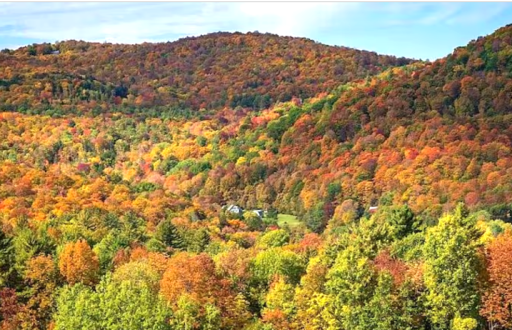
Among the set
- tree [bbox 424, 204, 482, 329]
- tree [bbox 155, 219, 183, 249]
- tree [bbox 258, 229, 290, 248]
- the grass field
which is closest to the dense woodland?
tree [bbox 424, 204, 482, 329]

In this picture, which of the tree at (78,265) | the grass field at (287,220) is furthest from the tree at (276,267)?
the grass field at (287,220)

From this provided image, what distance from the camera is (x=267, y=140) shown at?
589 ft

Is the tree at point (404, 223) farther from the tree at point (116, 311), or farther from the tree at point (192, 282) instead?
the tree at point (116, 311)

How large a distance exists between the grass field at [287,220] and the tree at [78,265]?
76.5 metres

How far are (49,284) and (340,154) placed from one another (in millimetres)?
109166

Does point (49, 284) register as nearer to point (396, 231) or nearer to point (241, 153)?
point (396, 231)

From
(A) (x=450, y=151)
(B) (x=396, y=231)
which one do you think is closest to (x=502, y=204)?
(A) (x=450, y=151)

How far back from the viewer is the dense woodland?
138 ft

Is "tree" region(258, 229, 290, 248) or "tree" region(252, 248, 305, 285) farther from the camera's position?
"tree" region(258, 229, 290, 248)

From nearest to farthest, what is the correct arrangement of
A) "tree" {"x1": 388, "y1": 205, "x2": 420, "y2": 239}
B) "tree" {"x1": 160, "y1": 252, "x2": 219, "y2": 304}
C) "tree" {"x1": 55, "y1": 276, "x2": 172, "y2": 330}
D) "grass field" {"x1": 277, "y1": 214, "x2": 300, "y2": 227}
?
"tree" {"x1": 55, "y1": 276, "x2": 172, "y2": 330}, "tree" {"x1": 160, "y1": 252, "x2": 219, "y2": 304}, "tree" {"x1": 388, "y1": 205, "x2": 420, "y2": 239}, "grass field" {"x1": 277, "y1": 214, "x2": 300, "y2": 227}

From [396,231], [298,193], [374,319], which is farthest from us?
[298,193]

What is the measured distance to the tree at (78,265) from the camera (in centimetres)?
5100

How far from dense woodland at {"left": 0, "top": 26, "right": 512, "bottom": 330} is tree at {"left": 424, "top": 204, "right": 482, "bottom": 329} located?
9 centimetres

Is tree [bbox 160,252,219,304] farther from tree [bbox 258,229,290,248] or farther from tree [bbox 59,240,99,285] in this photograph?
tree [bbox 258,229,290,248]
